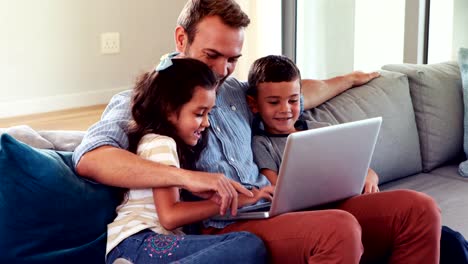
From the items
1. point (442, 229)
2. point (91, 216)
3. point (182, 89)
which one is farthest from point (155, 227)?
point (442, 229)

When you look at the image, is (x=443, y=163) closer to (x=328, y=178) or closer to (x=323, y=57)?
(x=328, y=178)

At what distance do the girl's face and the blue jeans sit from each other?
0.26 meters

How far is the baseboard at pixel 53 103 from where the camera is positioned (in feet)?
11.9

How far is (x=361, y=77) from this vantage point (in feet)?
8.35

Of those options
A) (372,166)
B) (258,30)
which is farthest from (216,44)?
(258,30)

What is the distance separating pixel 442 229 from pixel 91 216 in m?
0.91

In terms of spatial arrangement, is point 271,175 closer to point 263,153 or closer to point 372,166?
point 263,153

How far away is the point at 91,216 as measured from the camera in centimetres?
168

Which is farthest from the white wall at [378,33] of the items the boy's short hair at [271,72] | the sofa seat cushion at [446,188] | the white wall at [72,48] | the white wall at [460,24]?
the boy's short hair at [271,72]

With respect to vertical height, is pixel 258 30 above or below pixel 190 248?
above

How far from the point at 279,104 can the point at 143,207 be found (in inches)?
22.0

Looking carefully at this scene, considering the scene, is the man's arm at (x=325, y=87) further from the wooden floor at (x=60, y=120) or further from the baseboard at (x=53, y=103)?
the baseboard at (x=53, y=103)

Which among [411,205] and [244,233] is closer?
[244,233]

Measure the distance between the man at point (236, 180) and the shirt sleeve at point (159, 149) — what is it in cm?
5
